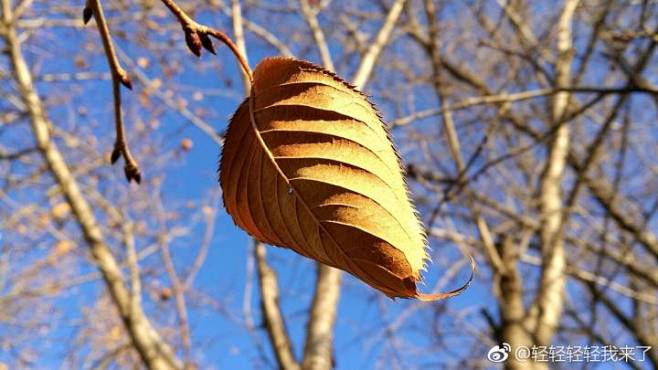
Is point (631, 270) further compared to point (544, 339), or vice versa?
point (631, 270)

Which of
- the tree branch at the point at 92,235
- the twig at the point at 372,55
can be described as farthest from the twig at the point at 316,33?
the tree branch at the point at 92,235

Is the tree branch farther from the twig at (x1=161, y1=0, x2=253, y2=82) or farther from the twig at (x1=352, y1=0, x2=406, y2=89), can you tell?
the twig at (x1=161, y1=0, x2=253, y2=82)

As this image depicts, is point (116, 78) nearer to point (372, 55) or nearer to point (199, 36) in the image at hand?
point (199, 36)

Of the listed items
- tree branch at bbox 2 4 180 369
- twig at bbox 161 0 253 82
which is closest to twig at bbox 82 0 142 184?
twig at bbox 161 0 253 82

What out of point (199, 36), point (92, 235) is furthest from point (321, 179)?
point (92, 235)

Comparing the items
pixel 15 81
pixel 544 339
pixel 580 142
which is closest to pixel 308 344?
pixel 544 339

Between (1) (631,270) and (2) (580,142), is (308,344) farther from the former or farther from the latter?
(2) (580,142)

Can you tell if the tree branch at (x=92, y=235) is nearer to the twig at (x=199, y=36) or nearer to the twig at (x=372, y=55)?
the twig at (x=372, y=55)
